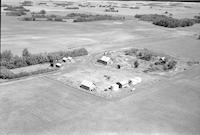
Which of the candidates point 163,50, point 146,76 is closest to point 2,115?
point 146,76

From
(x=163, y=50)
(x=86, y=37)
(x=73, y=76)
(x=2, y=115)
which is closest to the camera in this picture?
(x=2, y=115)

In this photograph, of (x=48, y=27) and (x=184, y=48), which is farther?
(x=48, y=27)

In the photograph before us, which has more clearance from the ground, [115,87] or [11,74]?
[11,74]

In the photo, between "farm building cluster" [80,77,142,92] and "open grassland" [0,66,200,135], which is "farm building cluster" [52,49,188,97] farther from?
"open grassland" [0,66,200,135]

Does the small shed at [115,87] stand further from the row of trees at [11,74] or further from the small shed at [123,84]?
the row of trees at [11,74]

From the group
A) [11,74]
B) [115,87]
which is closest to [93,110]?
[115,87]

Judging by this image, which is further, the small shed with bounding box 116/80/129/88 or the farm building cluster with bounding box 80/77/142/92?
the small shed with bounding box 116/80/129/88

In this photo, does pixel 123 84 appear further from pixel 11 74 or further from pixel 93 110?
pixel 11 74

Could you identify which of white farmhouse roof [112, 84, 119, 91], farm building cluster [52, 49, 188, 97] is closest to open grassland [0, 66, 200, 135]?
farm building cluster [52, 49, 188, 97]

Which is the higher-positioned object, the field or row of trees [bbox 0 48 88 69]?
row of trees [bbox 0 48 88 69]

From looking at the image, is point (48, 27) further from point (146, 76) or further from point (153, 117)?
point (153, 117)

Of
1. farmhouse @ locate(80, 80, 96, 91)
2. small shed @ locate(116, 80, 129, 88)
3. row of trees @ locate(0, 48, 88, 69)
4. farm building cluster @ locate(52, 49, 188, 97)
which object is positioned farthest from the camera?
row of trees @ locate(0, 48, 88, 69)
